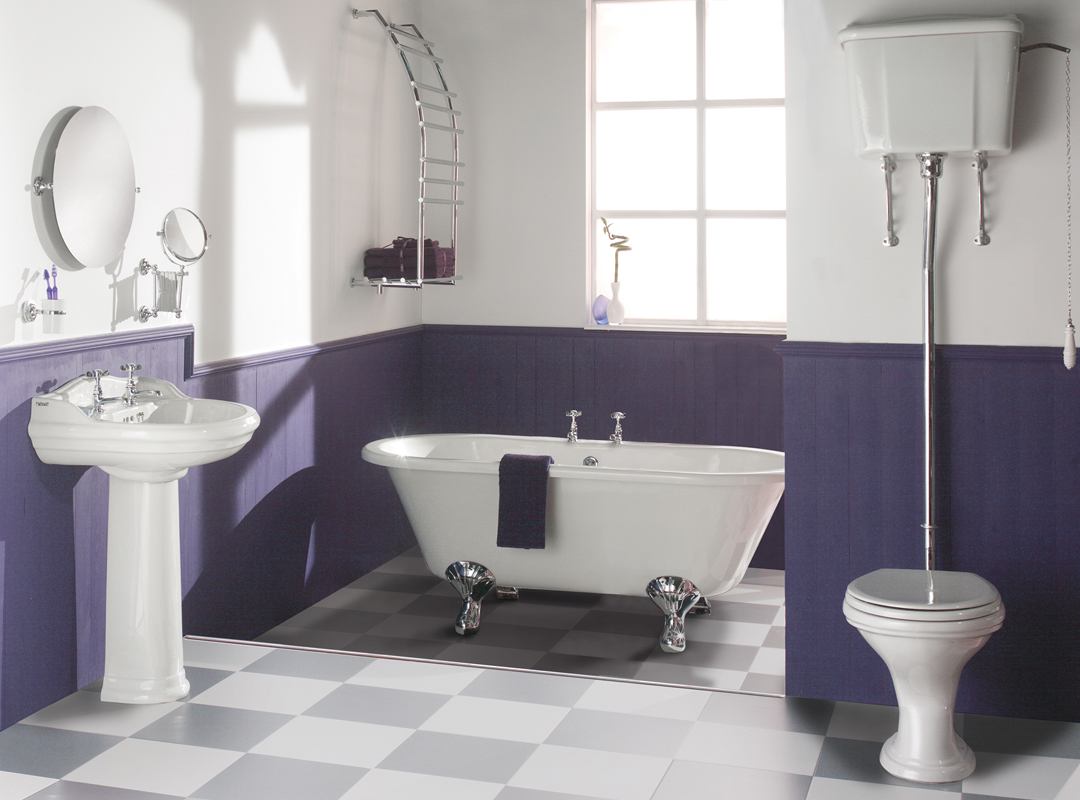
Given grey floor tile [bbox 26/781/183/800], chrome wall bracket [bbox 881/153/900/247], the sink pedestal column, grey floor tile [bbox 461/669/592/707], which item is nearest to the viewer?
grey floor tile [bbox 26/781/183/800]

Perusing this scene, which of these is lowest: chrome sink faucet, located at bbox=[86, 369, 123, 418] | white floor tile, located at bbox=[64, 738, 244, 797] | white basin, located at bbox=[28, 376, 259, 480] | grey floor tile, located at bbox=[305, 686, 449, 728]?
white floor tile, located at bbox=[64, 738, 244, 797]

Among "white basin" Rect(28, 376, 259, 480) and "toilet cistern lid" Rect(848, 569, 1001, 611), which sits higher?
"white basin" Rect(28, 376, 259, 480)

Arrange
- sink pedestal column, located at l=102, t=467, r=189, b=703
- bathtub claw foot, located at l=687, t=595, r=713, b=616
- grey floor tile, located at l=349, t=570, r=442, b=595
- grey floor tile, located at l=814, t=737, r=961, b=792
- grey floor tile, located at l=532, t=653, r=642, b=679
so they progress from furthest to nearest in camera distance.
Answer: grey floor tile, located at l=349, t=570, r=442, b=595, bathtub claw foot, located at l=687, t=595, r=713, b=616, grey floor tile, located at l=532, t=653, r=642, b=679, sink pedestal column, located at l=102, t=467, r=189, b=703, grey floor tile, located at l=814, t=737, r=961, b=792

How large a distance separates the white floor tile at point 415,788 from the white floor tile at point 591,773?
0.09 meters

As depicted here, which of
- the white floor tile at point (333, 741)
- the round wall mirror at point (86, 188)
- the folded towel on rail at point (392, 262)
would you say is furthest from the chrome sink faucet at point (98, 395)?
the folded towel on rail at point (392, 262)

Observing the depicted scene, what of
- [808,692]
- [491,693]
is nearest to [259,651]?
[491,693]

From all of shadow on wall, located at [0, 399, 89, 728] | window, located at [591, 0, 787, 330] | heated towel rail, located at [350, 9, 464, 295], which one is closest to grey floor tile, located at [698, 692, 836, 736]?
shadow on wall, located at [0, 399, 89, 728]

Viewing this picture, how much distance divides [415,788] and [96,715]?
3.45 ft

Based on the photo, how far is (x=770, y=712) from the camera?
333 cm

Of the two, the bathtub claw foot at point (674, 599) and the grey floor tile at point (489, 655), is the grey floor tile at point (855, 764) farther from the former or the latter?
the grey floor tile at point (489, 655)

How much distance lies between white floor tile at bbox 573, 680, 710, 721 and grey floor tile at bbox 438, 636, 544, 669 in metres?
0.41

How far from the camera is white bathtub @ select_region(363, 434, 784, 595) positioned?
13.2ft

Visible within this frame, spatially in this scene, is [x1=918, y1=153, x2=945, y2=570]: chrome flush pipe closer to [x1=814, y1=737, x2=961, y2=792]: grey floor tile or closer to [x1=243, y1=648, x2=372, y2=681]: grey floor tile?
[x1=814, y1=737, x2=961, y2=792]: grey floor tile

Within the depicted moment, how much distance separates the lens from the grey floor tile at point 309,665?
11.9 ft
